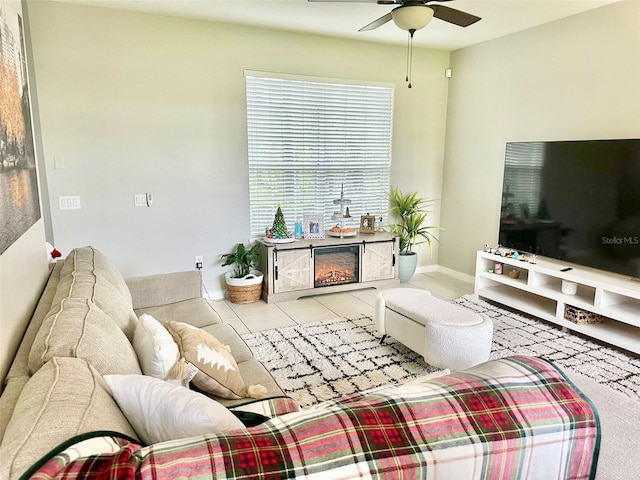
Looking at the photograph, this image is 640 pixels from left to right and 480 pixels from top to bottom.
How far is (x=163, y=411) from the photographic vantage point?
3.65ft

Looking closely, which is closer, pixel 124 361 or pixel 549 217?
pixel 124 361

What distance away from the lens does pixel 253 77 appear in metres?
4.29

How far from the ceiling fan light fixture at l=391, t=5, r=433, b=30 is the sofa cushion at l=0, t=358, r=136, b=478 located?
100 inches

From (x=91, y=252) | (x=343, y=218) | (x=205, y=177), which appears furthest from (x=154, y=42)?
(x=343, y=218)

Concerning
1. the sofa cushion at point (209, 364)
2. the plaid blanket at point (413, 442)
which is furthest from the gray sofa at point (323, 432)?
the sofa cushion at point (209, 364)

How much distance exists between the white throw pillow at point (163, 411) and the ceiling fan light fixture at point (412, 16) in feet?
8.14

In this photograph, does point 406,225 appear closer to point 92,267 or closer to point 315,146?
point 315,146

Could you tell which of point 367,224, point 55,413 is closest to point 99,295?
point 55,413

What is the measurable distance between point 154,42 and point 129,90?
0.50 m

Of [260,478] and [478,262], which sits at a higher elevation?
[260,478]

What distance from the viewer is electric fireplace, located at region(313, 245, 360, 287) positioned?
4.51 metres

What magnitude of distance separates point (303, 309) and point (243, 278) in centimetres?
67

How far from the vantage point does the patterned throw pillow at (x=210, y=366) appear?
65.2 inches

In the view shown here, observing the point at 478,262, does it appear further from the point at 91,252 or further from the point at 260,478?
the point at 260,478
